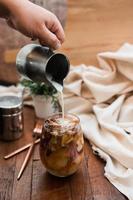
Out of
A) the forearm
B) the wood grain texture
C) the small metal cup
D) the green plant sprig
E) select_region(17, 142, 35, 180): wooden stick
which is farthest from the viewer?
the wood grain texture

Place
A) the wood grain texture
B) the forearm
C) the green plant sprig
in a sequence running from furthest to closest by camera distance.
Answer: the wood grain texture → the green plant sprig → the forearm

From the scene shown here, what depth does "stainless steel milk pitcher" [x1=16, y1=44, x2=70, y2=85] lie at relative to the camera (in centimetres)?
83

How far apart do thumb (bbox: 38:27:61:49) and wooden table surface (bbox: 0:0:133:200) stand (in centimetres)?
29

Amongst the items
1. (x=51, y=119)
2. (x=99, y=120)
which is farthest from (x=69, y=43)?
(x=51, y=119)

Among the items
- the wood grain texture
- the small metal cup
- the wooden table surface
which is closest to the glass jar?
the wooden table surface

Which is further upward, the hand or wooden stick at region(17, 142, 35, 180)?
the hand

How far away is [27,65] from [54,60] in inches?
2.5

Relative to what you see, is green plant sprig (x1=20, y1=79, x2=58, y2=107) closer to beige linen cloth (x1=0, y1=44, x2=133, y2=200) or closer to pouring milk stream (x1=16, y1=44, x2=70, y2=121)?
beige linen cloth (x1=0, y1=44, x2=133, y2=200)

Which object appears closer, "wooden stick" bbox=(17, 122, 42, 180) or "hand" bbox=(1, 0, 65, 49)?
"hand" bbox=(1, 0, 65, 49)

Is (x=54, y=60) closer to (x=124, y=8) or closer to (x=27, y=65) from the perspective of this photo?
(x=27, y=65)

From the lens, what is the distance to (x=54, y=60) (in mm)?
867

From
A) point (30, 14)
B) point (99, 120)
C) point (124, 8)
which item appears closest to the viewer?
point (30, 14)

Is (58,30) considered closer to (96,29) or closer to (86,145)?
(86,145)

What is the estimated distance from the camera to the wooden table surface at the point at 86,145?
2.64 ft
